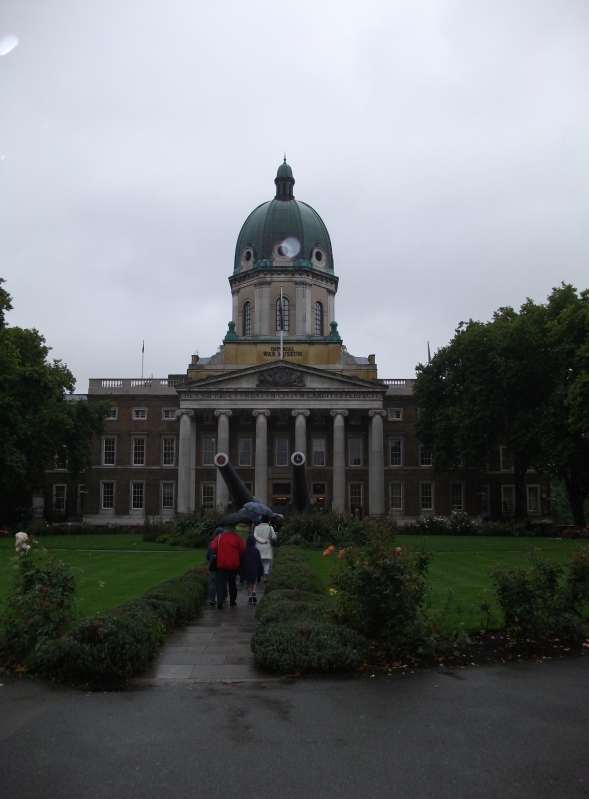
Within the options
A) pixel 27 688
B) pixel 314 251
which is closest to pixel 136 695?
pixel 27 688

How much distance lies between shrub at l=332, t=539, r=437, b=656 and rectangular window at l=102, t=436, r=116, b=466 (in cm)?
5521

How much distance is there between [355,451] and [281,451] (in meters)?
6.14

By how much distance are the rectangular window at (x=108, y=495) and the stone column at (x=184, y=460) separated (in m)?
6.08

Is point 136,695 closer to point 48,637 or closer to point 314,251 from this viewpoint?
point 48,637

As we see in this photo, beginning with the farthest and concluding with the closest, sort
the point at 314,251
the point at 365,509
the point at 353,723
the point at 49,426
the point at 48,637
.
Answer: the point at 314,251, the point at 365,509, the point at 49,426, the point at 48,637, the point at 353,723

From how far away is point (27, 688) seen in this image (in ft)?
29.2

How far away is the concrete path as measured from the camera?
378 inches

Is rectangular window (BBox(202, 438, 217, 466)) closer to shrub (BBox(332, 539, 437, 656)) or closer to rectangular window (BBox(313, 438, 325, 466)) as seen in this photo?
rectangular window (BBox(313, 438, 325, 466))

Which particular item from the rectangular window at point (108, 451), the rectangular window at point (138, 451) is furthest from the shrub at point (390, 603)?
the rectangular window at point (108, 451)

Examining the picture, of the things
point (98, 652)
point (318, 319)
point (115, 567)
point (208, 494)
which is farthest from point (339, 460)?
point (98, 652)

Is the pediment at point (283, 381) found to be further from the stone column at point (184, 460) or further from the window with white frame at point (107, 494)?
the window with white frame at point (107, 494)

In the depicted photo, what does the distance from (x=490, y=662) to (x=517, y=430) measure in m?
36.7

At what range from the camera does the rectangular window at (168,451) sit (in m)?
63.8

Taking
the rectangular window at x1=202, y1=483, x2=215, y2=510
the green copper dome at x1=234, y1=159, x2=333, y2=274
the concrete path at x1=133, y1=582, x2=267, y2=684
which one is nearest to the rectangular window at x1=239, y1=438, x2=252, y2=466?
the rectangular window at x1=202, y1=483, x2=215, y2=510
